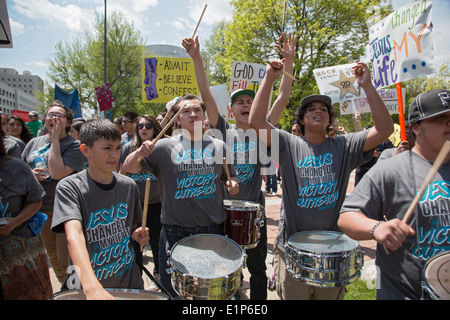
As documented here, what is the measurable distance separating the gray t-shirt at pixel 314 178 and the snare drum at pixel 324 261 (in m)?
0.24

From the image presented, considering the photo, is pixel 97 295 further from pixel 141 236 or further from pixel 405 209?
pixel 405 209

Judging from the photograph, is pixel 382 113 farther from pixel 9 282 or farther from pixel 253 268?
pixel 9 282

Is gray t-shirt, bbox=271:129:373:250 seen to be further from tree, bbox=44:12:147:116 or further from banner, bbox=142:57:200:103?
tree, bbox=44:12:147:116

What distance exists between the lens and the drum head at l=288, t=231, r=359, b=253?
2.05m

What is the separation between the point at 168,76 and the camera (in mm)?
6098

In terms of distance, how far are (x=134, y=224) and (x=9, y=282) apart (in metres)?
0.90

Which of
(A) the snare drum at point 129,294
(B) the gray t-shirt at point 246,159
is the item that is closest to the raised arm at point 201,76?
(B) the gray t-shirt at point 246,159

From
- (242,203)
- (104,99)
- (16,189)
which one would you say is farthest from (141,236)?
(104,99)

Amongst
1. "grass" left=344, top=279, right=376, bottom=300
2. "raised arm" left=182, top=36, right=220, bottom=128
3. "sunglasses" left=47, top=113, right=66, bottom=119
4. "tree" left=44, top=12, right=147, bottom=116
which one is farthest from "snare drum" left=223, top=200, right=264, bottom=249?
"tree" left=44, top=12, right=147, bottom=116

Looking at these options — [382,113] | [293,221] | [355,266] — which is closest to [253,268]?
[293,221]

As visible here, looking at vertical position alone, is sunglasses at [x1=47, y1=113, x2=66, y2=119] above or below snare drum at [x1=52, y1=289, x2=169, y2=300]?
above

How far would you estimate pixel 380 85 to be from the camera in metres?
3.81

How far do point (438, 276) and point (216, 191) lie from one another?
1.59 metres

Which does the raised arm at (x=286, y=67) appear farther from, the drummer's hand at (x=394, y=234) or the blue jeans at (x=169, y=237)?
the drummer's hand at (x=394, y=234)
